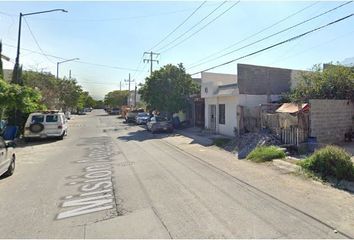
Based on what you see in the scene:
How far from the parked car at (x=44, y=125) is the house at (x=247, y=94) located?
11.0 metres

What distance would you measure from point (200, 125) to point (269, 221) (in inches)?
1001

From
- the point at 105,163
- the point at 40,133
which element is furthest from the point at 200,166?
the point at 40,133

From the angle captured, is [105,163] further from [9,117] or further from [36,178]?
[9,117]

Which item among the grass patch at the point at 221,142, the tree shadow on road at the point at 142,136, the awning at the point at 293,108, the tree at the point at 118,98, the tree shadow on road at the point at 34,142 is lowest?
the tree shadow on road at the point at 142,136

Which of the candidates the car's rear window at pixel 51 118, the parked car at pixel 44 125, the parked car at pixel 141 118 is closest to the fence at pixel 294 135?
the parked car at pixel 44 125

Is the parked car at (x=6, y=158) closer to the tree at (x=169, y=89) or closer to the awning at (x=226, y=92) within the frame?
the awning at (x=226, y=92)

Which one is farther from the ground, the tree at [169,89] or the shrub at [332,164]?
the tree at [169,89]

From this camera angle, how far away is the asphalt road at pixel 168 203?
221 inches

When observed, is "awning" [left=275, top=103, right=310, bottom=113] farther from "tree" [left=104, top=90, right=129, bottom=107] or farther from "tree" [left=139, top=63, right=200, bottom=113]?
"tree" [left=104, top=90, right=129, bottom=107]

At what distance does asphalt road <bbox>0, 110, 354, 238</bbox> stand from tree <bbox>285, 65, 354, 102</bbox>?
875cm

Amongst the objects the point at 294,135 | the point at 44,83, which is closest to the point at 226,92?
the point at 294,135

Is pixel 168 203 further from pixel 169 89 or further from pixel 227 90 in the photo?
pixel 169 89

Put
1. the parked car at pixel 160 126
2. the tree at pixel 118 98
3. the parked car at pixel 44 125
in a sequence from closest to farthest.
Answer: the parked car at pixel 44 125
the parked car at pixel 160 126
the tree at pixel 118 98

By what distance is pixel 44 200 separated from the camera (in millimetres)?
7547
